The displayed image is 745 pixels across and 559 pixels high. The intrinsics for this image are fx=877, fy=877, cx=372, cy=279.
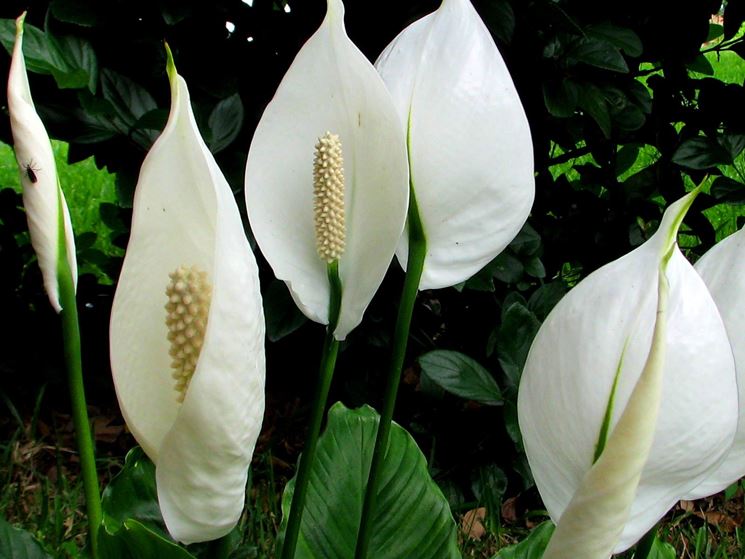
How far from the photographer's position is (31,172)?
1.55 feet

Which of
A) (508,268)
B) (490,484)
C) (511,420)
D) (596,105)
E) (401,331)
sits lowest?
(490,484)

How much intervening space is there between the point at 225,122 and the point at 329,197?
0.59 metres

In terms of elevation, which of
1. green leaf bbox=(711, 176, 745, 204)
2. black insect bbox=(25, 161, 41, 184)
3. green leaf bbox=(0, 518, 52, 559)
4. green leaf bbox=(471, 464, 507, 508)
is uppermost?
black insect bbox=(25, 161, 41, 184)

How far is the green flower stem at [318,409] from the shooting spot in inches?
21.0

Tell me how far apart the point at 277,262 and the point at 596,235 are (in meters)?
1.02

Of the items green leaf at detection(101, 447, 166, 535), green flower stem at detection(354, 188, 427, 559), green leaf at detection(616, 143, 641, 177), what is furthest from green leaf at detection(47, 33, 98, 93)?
green leaf at detection(616, 143, 641, 177)

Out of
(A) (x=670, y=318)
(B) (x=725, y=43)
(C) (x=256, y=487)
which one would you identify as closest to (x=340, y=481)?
(A) (x=670, y=318)

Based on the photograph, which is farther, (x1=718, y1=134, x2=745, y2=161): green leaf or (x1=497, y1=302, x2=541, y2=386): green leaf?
(x1=718, y1=134, x2=745, y2=161): green leaf

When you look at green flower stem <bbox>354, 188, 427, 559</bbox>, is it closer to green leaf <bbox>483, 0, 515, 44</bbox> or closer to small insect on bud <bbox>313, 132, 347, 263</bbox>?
small insect on bud <bbox>313, 132, 347, 263</bbox>

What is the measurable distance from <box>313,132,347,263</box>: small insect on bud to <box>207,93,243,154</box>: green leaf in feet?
1.81

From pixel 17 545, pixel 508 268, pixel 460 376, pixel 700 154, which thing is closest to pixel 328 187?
pixel 17 545

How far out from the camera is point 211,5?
44.1 inches

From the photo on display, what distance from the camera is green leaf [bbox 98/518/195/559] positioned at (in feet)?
1.58

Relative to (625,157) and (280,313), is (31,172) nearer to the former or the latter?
(280,313)
